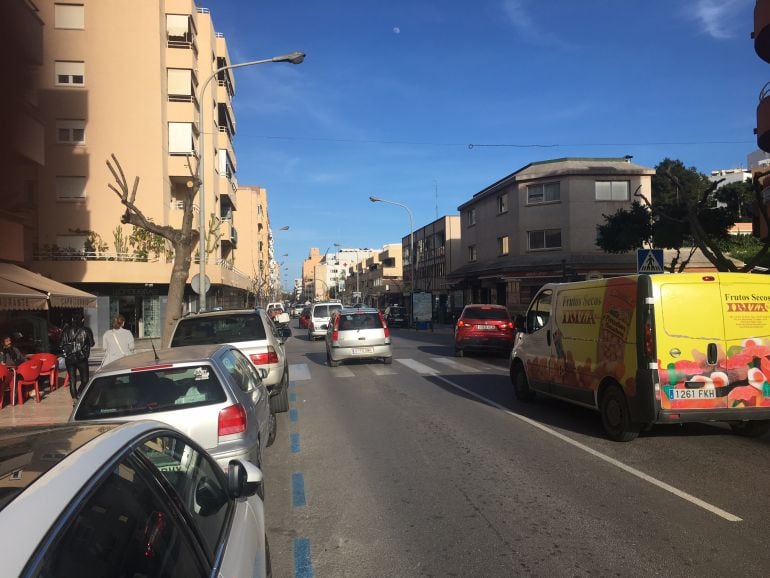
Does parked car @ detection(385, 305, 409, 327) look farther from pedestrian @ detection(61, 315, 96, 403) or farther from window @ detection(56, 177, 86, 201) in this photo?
pedestrian @ detection(61, 315, 96, 403)

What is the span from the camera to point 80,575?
4.95ft

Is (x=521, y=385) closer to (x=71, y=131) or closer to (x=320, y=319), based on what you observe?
(x=320, y=319)

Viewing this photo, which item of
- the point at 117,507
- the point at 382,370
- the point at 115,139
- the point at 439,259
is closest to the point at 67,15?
the point at 115,139

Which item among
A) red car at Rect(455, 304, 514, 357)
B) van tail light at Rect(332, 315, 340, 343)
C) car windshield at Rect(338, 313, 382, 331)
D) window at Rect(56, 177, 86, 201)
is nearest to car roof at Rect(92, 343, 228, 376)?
van tail light at Rect(332, 315, 340, 343)

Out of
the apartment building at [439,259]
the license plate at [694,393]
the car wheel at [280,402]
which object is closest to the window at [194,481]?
the license plate at [694,393]

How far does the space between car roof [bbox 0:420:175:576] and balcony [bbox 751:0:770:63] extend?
18.4 metres

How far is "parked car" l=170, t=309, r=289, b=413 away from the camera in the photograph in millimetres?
9414

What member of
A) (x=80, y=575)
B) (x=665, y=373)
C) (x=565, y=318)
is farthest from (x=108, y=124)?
(x=80, y=575)

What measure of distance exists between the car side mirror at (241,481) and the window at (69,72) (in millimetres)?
34306

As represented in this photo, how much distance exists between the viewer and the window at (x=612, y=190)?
115 ft

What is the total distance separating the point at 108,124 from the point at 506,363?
25.5 meters

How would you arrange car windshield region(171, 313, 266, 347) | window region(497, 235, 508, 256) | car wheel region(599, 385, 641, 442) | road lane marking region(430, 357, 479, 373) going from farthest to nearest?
window region(497, 235, 508, 256), road lane marking region(430, 357, 479, 373), car windshield region(171, 313, 266, 347), car wheel region(599, 385, 641, 442)

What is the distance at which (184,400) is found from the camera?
5.11 meters

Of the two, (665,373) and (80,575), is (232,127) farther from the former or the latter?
(80,575)
